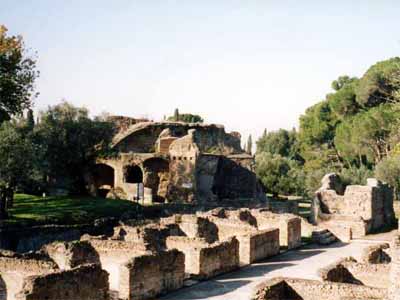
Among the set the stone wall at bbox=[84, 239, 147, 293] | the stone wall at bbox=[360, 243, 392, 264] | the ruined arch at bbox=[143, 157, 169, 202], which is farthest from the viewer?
the ruined arch at bbox=[143, 157, 169, 202]

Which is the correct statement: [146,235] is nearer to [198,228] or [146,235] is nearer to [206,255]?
[206,255]

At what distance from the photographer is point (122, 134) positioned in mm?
47594

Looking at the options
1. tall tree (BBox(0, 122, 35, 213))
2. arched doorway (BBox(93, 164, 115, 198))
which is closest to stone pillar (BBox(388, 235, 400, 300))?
tall tree (BBox(0, 122, 35, 213))

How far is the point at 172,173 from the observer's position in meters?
40.4

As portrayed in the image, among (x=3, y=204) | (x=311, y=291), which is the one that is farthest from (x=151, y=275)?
(x=3, y=204)

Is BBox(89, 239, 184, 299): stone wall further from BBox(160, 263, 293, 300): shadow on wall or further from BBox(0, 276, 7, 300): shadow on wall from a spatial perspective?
BBox(0, 276, 7, 300): shadow on wall

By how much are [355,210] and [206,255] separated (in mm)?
15166

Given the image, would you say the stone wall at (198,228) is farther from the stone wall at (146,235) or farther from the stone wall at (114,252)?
the stone wall at (114,252)

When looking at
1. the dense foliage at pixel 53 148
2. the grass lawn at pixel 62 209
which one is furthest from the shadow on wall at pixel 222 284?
the dense foliage at pixel 53 148

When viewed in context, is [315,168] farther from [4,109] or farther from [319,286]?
[319,286]

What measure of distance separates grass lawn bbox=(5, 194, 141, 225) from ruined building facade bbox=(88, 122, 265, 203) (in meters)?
2.86

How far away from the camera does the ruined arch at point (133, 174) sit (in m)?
40.1

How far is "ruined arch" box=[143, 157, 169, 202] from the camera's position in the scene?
40.2 meters

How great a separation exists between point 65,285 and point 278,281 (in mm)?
5209
